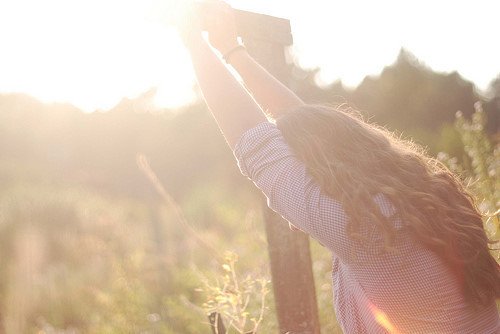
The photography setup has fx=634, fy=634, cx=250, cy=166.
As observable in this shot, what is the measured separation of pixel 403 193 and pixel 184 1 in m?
0.70

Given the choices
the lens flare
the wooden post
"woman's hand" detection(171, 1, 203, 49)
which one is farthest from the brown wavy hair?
the wooden post

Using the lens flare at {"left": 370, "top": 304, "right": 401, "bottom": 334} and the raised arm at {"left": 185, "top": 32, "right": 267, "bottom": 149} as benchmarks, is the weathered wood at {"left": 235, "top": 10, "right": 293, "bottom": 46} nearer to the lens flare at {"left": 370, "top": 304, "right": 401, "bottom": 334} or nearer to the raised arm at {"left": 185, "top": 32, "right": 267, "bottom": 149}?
the raised arm at {"left": 185, "top": 32, "right": 267, "bottom": 149}

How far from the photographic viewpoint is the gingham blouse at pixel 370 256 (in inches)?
51.3

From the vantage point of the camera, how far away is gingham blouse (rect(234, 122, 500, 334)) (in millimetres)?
1304

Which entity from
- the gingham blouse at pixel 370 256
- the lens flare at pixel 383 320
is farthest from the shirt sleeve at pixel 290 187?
the lens flare at pixel 383 320

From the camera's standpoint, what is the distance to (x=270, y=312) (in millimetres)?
3982

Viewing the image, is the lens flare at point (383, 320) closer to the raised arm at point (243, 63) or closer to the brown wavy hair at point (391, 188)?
the brown wavy hair at point (391, 188)

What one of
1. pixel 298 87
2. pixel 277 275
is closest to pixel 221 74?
pixel 277 275

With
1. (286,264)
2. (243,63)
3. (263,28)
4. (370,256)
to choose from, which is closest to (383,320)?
(370,256)

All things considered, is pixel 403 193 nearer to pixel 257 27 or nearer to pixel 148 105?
pixel 257 27

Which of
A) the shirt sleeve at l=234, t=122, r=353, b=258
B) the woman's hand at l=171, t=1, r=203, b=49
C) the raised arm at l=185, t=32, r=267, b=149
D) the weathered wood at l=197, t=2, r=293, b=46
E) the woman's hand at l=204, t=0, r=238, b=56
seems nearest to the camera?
the shirt sleeve at l=234, t=122, r=353, b=258

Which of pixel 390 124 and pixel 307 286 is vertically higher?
pixel 307 286

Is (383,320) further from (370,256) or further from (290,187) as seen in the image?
(290,187)

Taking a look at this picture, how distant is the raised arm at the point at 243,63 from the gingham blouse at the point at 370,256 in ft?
1.11
